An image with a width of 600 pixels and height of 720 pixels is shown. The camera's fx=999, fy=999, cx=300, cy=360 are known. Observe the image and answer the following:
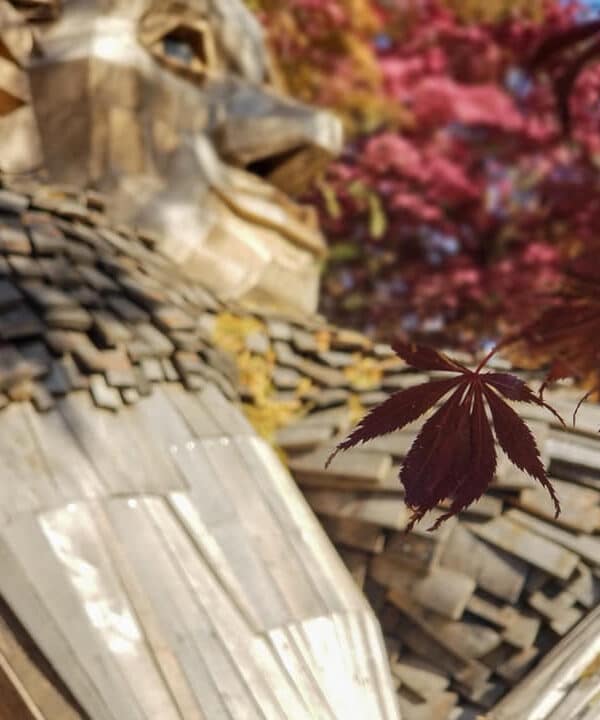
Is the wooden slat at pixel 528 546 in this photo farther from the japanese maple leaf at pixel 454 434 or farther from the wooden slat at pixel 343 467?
the japanese maple leaf at pixel 454 434

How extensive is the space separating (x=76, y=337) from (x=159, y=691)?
0.78 meters

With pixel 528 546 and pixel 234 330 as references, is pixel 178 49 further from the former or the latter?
pixel 528 546

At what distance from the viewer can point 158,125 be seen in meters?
2.83

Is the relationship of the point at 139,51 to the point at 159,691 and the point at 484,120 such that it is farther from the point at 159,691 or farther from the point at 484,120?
the point at 484,120

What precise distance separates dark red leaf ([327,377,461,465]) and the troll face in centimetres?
172

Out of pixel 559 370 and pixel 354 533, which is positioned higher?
pixel 559 370

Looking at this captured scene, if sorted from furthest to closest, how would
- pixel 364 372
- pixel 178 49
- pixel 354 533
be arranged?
pixel 178 49 → pixel 364 372 → pixel 354 533

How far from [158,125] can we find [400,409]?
1.87m

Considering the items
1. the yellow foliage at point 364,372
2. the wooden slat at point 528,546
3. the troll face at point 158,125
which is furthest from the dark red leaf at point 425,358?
the troll face at point 158,125

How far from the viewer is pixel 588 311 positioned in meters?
1.10

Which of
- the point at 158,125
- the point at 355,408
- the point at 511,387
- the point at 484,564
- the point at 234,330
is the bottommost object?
the point at 484,564

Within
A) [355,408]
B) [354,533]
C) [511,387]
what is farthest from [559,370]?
[355,408]

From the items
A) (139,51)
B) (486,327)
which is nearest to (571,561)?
(139,51)

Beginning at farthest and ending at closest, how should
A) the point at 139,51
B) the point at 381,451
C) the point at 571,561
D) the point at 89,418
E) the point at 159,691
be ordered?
the point at 139,51
the point at 381,451
the point at 571,561
the point at 89,418
the point at 159,691
